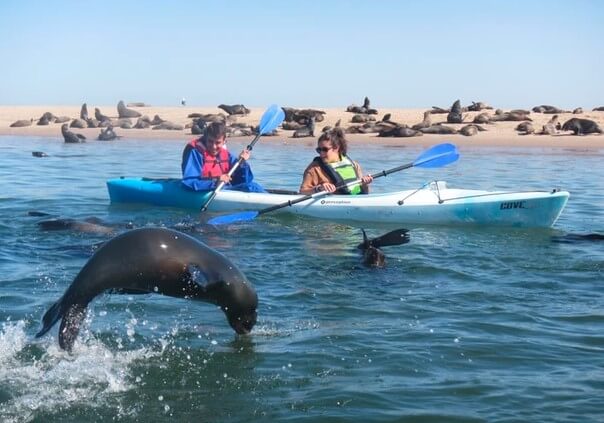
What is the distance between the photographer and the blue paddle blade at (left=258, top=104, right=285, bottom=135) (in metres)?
13.2

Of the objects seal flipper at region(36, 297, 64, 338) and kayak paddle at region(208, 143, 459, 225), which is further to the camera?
kayak paddle at region(208, 143, 459, 225)

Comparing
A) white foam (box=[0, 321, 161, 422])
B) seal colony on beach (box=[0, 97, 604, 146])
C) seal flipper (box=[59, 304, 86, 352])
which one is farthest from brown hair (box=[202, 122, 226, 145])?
seal colony on beach (box=[0, 97, 604, 146])

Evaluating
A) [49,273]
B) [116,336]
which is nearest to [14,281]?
[49,273]

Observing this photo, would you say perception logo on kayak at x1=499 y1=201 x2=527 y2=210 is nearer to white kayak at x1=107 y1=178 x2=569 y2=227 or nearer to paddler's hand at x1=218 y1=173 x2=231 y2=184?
white kayak at x1=107 y1=178 x2=569 y2=227

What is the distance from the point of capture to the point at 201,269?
16.2 ft

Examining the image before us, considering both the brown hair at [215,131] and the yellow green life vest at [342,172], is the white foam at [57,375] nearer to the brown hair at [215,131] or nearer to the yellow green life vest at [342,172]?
the yellow green life vest at [342,172]

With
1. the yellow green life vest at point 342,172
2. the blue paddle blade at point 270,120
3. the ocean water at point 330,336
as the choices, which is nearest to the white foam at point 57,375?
the ocean water at point 330,336

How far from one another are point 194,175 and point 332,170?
2.08 m

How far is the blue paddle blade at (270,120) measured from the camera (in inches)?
520

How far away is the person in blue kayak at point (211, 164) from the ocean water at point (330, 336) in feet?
4.33

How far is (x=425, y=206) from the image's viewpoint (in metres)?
10.6

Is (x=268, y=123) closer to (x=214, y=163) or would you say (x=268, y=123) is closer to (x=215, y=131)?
(x=214, y=163)

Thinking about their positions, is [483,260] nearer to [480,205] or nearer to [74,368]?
[480,205]

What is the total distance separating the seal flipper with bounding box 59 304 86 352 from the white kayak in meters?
5.92
